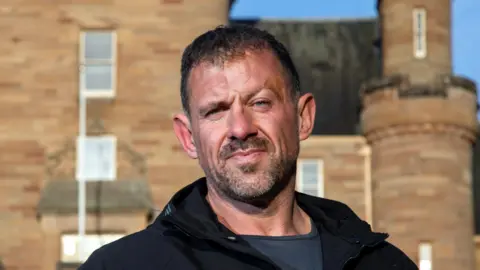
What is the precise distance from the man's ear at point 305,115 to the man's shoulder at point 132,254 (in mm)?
674

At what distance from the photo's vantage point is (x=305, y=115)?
4.45m

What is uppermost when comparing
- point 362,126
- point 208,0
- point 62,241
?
point 208,0

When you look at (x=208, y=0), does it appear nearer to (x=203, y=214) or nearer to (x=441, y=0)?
(x=441, y=0)

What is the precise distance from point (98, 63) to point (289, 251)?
25437mm

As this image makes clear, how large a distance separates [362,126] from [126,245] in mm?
30235

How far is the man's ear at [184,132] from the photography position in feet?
14.0

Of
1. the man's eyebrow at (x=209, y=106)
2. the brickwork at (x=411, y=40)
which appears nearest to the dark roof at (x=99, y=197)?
the brickwork at (x=411, y=40)

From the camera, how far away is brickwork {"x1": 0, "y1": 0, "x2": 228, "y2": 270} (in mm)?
29047

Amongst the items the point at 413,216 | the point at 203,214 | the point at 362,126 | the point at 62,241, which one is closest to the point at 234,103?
the point at 203,214

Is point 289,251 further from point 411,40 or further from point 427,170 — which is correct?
point 411,40

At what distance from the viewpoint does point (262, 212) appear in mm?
4133

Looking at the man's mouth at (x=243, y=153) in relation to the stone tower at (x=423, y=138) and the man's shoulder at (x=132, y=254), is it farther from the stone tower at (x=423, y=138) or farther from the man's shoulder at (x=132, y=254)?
the stone tower at (x=423, y=138)

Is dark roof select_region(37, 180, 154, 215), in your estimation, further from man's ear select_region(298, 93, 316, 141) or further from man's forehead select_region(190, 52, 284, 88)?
man's forehead select_region(190, 52, 284, 88)

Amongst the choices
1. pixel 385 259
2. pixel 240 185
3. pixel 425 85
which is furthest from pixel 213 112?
pixel 425 85
